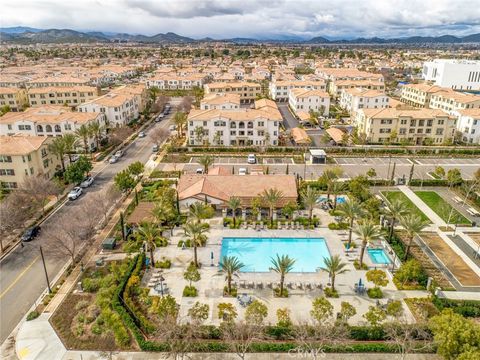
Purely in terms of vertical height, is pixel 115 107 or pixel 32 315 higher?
pixel 115 107

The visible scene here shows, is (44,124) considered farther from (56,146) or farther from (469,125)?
(469,125)

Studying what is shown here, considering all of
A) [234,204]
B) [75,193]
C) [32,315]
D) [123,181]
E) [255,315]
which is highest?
[123,181]

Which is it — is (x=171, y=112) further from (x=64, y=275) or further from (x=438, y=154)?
(x=64, y=275)

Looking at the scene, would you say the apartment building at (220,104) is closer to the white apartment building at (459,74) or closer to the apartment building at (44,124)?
the apartment building at (44,124)

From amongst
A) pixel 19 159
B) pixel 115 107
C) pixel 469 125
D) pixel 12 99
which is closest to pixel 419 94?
pixel 469 125

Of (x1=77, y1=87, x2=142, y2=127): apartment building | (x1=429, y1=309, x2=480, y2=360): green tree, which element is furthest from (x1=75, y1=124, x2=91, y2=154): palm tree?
(x1=429, y1=309, x2=480, y2=360): green tree

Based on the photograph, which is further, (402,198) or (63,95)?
(63,95)

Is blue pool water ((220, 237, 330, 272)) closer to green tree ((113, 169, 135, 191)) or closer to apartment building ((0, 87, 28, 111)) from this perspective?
green tree ((113, 169, 135, 191))
